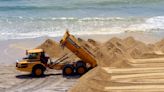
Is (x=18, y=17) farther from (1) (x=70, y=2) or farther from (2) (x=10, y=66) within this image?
(2) (x=10, y=66)

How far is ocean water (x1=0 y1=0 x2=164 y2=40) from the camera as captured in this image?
3566cm

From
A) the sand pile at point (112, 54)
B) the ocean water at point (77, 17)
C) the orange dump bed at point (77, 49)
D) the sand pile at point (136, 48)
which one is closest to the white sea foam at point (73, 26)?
the ocean water at point (77, 17)

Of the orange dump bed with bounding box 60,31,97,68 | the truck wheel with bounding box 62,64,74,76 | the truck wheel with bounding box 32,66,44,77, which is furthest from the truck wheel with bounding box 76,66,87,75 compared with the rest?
the truck wheel with bounding box 32,66,44,77

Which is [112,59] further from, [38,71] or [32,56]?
[32,56]

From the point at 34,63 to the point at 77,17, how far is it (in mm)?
20530

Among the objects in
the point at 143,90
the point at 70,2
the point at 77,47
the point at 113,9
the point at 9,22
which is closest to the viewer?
the point at 143,90

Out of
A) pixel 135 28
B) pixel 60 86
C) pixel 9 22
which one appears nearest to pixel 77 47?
pixel 60 86

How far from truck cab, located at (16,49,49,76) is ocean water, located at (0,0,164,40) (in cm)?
986

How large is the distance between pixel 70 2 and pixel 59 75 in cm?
3392

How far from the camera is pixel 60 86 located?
67.5 feet

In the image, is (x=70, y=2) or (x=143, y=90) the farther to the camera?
(x=70, y=2)

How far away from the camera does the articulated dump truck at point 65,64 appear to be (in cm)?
2245

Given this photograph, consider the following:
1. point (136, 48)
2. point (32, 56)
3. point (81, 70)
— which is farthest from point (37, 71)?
point (136, 48)

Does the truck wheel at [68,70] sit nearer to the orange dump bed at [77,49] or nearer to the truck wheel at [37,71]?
the orange dump bed at [77,49]
